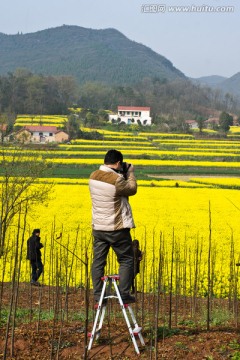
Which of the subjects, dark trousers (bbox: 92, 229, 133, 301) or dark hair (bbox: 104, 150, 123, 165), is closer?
dark trousers (bbox: 92, 229, 133, 301)

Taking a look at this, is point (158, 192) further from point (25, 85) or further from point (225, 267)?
point (25, 85)

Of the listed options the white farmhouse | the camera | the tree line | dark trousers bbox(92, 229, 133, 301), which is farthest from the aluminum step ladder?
the white farmhouse

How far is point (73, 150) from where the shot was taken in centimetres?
6156

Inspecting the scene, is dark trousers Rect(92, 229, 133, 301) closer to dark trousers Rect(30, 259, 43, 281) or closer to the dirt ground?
the dirt ground

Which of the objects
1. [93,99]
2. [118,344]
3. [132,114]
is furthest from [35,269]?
[93,99]

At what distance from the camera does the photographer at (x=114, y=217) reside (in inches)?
235

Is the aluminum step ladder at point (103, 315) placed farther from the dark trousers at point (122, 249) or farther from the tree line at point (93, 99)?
the tree line at point (93, 99)

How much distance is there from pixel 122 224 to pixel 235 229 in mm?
16155

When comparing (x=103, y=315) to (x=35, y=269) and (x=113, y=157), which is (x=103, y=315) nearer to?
(x=113, y=157)

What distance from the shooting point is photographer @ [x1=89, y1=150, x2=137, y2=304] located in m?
5.98

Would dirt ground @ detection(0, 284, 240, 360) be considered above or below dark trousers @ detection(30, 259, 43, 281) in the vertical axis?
above

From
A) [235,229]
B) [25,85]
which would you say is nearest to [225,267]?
[235,229]

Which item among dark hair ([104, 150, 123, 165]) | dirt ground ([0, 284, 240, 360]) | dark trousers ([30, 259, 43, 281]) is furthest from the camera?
dark trousers ([30, 259, 43, 281])

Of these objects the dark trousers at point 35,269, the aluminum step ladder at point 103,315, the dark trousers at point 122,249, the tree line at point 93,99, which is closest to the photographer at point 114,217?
the dark trousers at point 122,249
